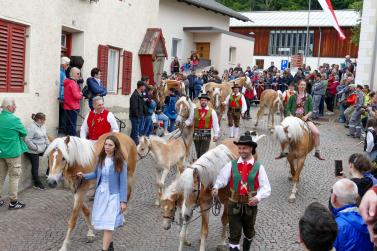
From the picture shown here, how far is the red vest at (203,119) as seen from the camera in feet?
33.0

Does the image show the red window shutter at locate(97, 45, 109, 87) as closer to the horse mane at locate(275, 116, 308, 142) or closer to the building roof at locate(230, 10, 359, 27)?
the horse mane at locate(275, 116, 308, 142)

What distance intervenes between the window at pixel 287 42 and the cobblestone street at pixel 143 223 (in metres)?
40.9

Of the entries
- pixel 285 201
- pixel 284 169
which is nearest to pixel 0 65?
pixel 285 201

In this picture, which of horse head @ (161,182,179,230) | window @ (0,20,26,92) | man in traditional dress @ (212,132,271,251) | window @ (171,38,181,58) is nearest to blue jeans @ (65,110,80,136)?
window @ (0,20,26,92)

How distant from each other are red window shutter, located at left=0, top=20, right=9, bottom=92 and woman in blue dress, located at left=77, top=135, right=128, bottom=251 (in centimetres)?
397

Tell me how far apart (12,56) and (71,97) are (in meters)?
1.61

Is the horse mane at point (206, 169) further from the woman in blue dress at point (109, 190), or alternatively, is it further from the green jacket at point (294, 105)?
the green jacket at point (294, 105)

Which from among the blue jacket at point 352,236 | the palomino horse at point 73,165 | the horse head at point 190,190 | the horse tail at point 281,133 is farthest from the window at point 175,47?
the blue jacket at point 352,236

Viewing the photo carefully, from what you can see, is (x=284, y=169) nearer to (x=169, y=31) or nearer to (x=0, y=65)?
(x=0, y=65)

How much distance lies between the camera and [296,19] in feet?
163

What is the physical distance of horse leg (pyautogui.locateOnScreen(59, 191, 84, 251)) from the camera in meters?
6.52

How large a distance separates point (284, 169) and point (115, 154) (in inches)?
274

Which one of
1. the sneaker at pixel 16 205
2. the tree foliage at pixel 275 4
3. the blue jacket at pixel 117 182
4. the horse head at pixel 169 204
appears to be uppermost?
the tree foliage at pixel 275 4

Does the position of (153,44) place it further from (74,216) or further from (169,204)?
(169,204)
